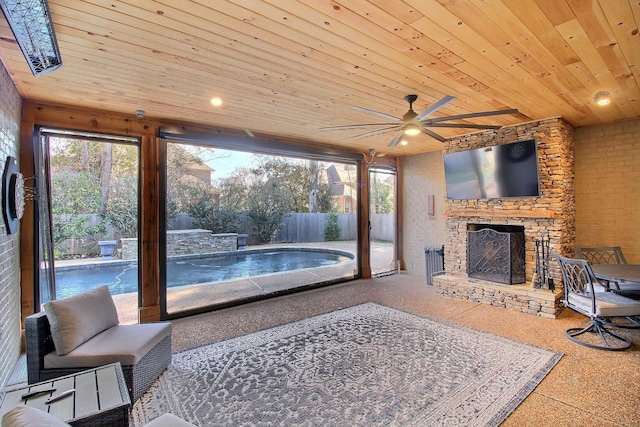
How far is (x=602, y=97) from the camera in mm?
3309

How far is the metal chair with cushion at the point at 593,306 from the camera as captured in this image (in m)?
3.00

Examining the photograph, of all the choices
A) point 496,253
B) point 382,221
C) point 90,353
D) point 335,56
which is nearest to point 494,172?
point 496,253

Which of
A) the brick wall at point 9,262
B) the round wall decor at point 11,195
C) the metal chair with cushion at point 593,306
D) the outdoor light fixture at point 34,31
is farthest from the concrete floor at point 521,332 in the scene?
the outdoor light fixture at point 34,31

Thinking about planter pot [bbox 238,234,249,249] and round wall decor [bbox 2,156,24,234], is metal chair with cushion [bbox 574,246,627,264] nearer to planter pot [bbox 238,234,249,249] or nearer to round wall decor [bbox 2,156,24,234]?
round wall decor [bbox 2,156,24,234]

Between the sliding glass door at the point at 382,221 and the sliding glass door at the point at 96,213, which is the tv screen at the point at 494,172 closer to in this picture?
the sliding glass door at the point at 382,221

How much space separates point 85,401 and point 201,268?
701 centimetres

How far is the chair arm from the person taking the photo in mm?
2129

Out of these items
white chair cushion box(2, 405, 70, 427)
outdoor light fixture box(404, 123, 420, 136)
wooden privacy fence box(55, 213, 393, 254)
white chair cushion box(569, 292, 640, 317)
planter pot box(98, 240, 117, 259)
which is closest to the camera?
white chair cushion box(2, 405, 70, 427)

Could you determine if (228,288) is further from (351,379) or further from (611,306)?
(611,306)

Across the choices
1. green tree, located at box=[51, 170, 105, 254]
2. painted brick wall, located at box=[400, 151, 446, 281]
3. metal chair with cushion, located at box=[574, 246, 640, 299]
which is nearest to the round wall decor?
green tree, located at box=[51, 170, 105, 254]

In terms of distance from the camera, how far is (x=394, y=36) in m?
2.14

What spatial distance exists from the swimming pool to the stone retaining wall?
0.60ft

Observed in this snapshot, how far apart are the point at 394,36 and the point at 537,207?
3436 millimetres

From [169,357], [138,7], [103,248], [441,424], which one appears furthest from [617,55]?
[103,248]
